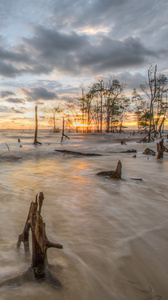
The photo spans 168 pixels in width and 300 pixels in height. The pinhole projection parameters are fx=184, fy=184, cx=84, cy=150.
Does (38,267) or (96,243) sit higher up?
(38,267)

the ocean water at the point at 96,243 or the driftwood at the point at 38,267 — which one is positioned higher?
the driftwood at the point at 38,267

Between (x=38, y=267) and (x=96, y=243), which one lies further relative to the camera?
(x=96, y=243)

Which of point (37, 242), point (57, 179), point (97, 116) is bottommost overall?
point (57, 179)

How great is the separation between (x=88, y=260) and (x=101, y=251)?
264 mm

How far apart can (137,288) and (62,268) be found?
2.76ft

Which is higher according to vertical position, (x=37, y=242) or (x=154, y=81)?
(x=154, y=81)

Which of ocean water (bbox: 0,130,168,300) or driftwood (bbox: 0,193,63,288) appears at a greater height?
driftwood (bbox: 0,193,63,288)

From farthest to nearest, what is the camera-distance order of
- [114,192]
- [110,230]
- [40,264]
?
1. [114,192]
2. [110,230]
3. [40,264]

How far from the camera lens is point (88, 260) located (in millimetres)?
2318

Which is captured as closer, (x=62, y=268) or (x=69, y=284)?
(x=69, y=284)

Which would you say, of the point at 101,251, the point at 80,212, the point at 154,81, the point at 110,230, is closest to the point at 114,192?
the point at 80,212

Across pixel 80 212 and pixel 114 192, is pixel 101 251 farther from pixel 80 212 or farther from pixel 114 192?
pixel 114 192

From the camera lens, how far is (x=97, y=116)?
57031mm

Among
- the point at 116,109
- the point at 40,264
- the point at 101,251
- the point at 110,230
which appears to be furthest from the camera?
the point at 116,109
